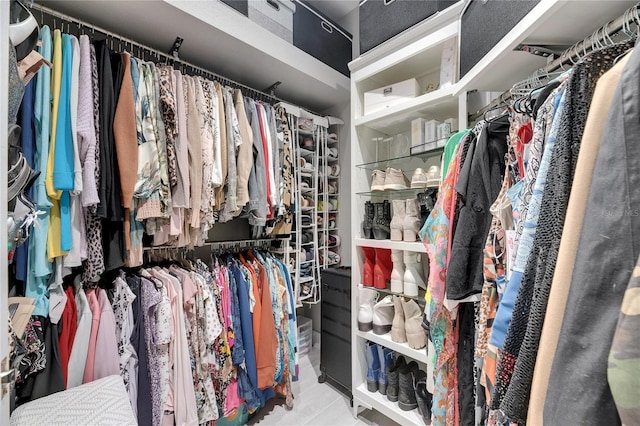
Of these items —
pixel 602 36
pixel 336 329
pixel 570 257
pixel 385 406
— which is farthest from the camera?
pixel 336 329

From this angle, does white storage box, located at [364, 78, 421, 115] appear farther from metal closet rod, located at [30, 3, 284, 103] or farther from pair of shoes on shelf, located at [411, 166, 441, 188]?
metal closet rod, located at [30, 3, 284, 103]

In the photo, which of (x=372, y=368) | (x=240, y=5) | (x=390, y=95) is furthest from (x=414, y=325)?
(x=240, y=5)

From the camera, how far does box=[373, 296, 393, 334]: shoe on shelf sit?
148cm

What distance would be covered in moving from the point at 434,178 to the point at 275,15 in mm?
1273

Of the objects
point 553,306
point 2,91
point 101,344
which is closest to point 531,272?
point 553,306

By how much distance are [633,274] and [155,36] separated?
1.82 metres

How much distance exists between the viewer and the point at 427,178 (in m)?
1.29

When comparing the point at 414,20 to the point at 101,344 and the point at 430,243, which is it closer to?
the point at 430,243

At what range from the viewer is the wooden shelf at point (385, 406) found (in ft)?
4.34

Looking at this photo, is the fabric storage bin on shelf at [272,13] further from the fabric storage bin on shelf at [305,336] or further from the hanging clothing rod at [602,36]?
the fabric storage bin on shelf at [305,336]

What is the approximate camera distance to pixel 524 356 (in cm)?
41

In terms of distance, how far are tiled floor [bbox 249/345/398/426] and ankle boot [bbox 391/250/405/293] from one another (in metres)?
0.80

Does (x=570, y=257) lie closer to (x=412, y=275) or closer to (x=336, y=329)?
(x=412, y=275)

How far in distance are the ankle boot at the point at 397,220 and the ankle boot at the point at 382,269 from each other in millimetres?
134
